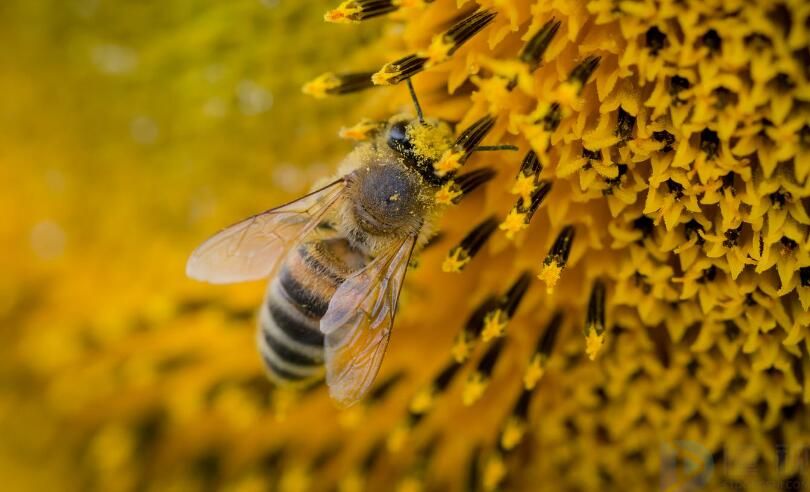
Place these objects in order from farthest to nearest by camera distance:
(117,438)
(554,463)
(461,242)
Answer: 1. (117,438)
2. (554,463)
3. (461,242)

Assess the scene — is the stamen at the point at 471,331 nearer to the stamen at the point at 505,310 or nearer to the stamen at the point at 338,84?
the stamen at the point at 505,310

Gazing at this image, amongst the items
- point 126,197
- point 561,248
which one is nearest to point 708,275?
point 561,248

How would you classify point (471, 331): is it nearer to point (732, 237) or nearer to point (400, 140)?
point (400, 140)

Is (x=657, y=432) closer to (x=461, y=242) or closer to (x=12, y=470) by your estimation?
(x=461, y=242)

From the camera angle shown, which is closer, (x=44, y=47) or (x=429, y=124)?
(x=429, y=124)

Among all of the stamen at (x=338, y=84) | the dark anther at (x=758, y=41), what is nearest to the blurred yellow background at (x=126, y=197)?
the stamen at (x=338, y=84)

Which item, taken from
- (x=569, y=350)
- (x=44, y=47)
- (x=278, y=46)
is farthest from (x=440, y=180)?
(x=44, y=47)

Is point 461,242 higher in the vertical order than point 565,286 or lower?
higher
